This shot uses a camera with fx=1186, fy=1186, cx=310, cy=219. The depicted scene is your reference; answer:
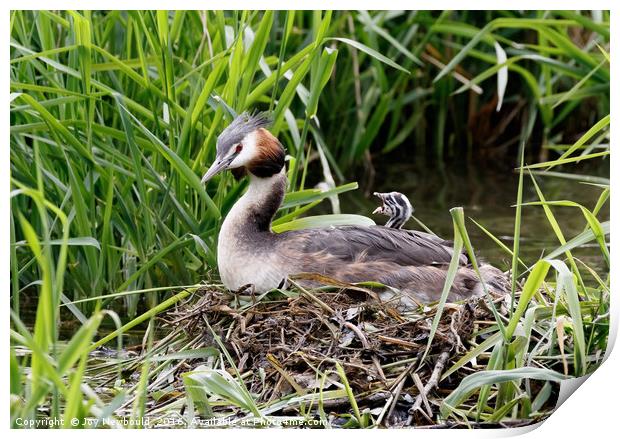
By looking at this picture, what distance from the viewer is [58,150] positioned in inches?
215

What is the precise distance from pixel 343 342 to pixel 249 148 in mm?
1015

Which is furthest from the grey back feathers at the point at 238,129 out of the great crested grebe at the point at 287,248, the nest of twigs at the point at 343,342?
the nest of twigs at the point at 343,342

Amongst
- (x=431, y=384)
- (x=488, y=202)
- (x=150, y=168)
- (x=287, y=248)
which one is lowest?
(x=488, y=202)

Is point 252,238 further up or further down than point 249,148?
further down

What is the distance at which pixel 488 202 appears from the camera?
848 cm

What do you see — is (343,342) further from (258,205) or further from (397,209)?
(397,209)

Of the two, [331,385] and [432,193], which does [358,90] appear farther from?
[331,385]

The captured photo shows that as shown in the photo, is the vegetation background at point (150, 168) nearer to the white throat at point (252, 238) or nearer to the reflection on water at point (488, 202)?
the white throat at point (252, 238)

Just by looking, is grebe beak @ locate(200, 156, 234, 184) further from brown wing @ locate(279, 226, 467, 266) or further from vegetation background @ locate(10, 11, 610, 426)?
brown wing @ locate(279, 226, 467, 266)

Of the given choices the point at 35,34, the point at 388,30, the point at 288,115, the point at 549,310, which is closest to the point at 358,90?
the point at 388,30

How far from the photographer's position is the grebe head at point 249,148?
515cm

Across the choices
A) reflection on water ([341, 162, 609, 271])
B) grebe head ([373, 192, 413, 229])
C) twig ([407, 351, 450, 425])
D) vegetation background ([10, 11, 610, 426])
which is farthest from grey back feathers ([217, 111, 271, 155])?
reflection on water ([341, 162, 609, 271])

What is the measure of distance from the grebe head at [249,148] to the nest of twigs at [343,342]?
0.57m

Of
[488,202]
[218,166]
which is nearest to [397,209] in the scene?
[218,166]
